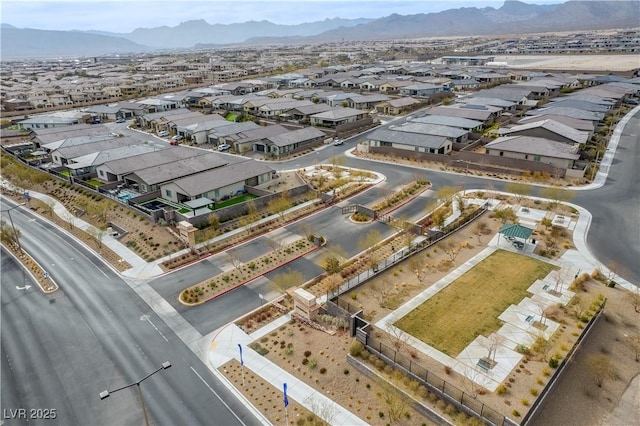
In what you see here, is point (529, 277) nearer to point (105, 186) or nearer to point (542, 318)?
point (542, 318)

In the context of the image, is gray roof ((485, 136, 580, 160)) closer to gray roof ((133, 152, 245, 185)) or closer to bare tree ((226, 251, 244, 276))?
gray roof ((133, 152, 245, 185))

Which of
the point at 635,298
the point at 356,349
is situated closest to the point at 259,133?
the point at 356,349

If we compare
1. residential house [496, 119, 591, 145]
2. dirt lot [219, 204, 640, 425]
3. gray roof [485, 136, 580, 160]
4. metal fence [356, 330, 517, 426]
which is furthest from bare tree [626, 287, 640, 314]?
residential house [496, 119, 591, 145]

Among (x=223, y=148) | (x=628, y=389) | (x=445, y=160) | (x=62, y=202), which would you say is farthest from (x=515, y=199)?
(x=62, y=202)

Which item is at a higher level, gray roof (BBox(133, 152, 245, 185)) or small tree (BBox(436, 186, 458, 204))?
gray roof (BBox(133, 152, 245, 185))

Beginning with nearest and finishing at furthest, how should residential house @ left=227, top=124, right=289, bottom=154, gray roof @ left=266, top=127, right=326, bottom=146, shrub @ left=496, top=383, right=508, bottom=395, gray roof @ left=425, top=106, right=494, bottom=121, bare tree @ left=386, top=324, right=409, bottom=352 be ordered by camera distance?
shrub @ left=496, top=383, right=508, bottom=395 < bare tree @ left=386, top=324, right=409, bottom=352 < gray roof @ left=266, top=127, right=326, bottom=146 < residential house @ left=227, top=124, right=289, bottom=154 < gray roof @ left=425, top=106, right=494, bottom=121

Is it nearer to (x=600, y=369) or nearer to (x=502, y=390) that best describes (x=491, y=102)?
(x=600, y=369)

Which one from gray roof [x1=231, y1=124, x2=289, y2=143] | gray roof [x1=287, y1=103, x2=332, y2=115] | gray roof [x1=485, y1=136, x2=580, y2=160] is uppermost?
gray roof [x1=287, y1=103, x2=332, y2=115]
